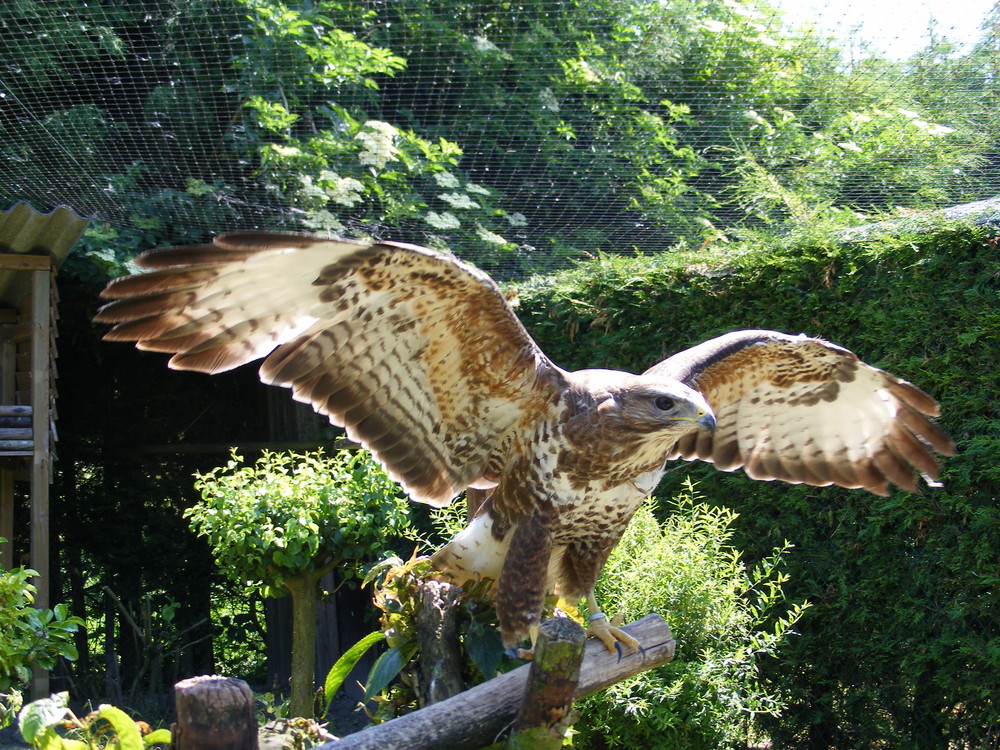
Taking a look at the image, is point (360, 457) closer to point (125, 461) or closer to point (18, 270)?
point (18, 270)

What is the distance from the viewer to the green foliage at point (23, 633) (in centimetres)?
362

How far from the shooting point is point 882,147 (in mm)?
6270

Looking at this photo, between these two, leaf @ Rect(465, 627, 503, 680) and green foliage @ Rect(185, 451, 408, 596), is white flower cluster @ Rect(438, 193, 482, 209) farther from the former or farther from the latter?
leaf @ Rect(465, 627, 503, 680)

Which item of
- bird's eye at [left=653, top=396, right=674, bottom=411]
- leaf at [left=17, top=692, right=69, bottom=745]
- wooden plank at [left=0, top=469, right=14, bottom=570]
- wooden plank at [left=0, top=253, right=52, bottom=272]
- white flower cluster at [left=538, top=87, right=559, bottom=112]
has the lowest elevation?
wooden plank at [left=0, top=469, right=14, bottom=570]

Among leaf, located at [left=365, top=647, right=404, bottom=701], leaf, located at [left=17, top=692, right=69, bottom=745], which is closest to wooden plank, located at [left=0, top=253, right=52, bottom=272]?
leaf, located at [left=365, top=647, right=404, bottom=701]

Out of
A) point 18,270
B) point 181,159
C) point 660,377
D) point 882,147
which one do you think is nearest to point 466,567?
point 660,377

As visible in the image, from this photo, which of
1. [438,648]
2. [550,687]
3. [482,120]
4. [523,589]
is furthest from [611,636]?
[482,120]

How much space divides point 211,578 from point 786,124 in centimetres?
537

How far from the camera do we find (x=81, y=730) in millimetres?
2057

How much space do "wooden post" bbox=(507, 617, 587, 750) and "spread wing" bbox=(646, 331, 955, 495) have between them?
1.28 metres

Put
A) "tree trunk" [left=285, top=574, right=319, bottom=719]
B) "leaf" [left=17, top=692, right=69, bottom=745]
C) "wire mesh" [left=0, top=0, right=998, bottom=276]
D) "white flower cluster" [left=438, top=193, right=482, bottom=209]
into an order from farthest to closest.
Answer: "white flower cluster" [left=438, top=193, right=482, bottom=209] → "wire mesh" [left=0, top=0, right=998, bottom=276] → "tree trunk" [left=285, top=574, right=319, bottom=719] → "leaf" [left=17, top=692, right=69, bottom=745]

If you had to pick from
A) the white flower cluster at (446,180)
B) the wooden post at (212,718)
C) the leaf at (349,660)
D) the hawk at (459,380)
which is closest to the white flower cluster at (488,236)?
the white flower cluster at (446,180)

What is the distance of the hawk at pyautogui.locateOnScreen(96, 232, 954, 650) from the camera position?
252 cm

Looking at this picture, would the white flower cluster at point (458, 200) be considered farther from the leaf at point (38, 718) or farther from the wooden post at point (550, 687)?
the leaf at point (38, 718)
